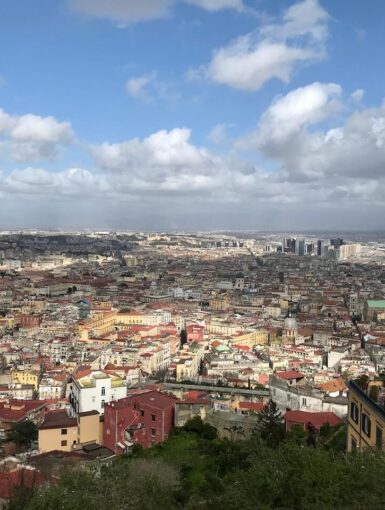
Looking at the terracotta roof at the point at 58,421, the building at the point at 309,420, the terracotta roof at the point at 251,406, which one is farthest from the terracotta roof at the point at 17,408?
the building at the point at 309,420

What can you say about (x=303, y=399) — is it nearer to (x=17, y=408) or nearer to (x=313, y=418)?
(x=313, y=418)

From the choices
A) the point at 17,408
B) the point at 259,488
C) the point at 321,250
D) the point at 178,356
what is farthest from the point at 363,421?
the point at 321,250

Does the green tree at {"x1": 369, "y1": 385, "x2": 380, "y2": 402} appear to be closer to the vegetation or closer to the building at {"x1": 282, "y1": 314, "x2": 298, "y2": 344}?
the vegetation

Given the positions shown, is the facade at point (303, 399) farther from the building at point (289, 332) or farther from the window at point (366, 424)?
Result: the building at point (289, 332)

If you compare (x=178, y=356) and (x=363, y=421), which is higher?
(x=363, y=421)

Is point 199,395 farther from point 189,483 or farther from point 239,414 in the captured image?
point 189,483

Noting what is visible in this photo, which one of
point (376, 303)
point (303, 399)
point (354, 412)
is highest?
point (354, 412)

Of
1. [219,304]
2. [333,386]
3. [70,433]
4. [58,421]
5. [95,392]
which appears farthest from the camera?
[219,304]
